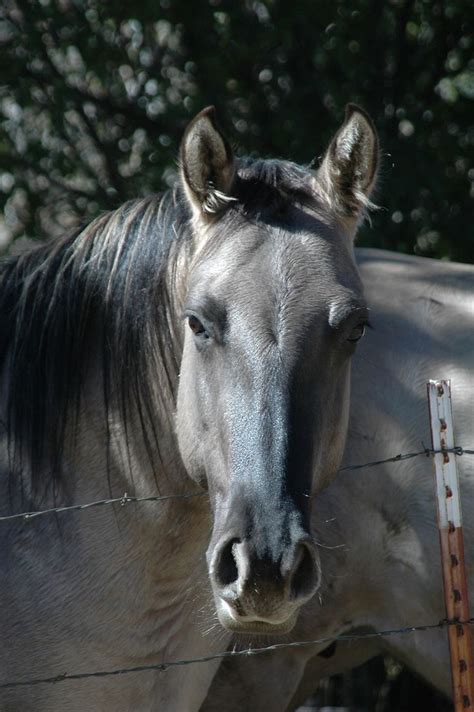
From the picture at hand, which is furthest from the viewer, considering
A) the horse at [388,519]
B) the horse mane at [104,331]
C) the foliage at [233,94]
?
the foliage at [233,94]

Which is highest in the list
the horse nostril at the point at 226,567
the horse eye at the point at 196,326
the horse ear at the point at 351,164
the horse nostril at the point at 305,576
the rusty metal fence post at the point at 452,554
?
the horse ear at the point at 351,164

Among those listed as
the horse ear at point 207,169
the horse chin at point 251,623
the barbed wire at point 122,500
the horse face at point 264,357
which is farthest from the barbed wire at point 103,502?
the horse ear at point 207,169

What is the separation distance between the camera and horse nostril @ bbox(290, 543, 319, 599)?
225cm

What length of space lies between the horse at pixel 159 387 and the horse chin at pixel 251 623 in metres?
0.04

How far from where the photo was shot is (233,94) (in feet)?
18.8

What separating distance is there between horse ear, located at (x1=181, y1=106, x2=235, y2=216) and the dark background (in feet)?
8.53

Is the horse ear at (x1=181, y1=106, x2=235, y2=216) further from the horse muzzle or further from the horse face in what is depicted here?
→ the horse muzzle

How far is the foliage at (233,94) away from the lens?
541 cm

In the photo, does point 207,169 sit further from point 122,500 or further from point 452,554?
point 452,554

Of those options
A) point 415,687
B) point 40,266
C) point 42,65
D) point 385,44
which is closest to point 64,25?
point 42,65

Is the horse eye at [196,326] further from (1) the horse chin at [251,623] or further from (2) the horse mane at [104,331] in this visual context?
(1) the horse chin at [251,623]

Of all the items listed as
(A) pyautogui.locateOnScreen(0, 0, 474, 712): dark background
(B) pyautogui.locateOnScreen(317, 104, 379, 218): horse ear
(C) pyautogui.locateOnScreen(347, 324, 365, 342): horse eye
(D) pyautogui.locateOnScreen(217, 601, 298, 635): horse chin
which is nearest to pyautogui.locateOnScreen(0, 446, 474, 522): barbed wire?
(C) pyautogui.locateOnScreen(347, 324, 365, 342): horse eye

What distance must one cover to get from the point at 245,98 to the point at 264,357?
3.67 m

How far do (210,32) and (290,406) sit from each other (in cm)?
377
